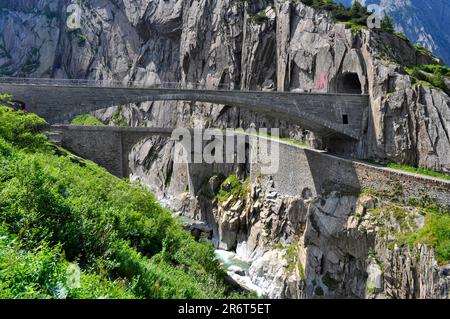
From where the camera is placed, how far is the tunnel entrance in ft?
127

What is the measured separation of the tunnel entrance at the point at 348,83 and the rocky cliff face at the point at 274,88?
0.45ft

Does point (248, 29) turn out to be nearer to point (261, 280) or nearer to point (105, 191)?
point (261, 280)

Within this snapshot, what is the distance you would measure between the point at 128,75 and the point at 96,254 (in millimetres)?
73664

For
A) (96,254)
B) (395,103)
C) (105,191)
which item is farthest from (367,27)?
(96,254)

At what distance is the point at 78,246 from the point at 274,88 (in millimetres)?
42685

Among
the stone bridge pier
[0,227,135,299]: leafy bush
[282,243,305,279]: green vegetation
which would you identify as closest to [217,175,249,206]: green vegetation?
the stone bridge pier

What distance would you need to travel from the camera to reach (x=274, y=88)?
50.2 metres

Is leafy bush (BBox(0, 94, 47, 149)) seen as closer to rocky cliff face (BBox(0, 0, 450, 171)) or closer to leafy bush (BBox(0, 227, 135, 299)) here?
leafy bush (BBox(0, 227, 135, 299))

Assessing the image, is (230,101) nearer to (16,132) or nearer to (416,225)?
(16,132)

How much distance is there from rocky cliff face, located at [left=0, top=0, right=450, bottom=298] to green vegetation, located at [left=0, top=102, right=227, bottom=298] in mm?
11115

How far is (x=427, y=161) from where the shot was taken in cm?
2898

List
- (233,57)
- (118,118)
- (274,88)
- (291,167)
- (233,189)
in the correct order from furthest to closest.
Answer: (118,118) < (233,57) < (274,88) < (233,189) < (291,167)

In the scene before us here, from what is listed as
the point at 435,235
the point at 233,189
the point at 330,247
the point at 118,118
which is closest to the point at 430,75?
the point at 330,247

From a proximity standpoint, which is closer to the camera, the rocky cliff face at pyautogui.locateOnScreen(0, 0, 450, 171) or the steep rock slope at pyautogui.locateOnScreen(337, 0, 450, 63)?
the rocky cliff face at pyautogui.locateOnScreen(0, 0, 450, 171)
